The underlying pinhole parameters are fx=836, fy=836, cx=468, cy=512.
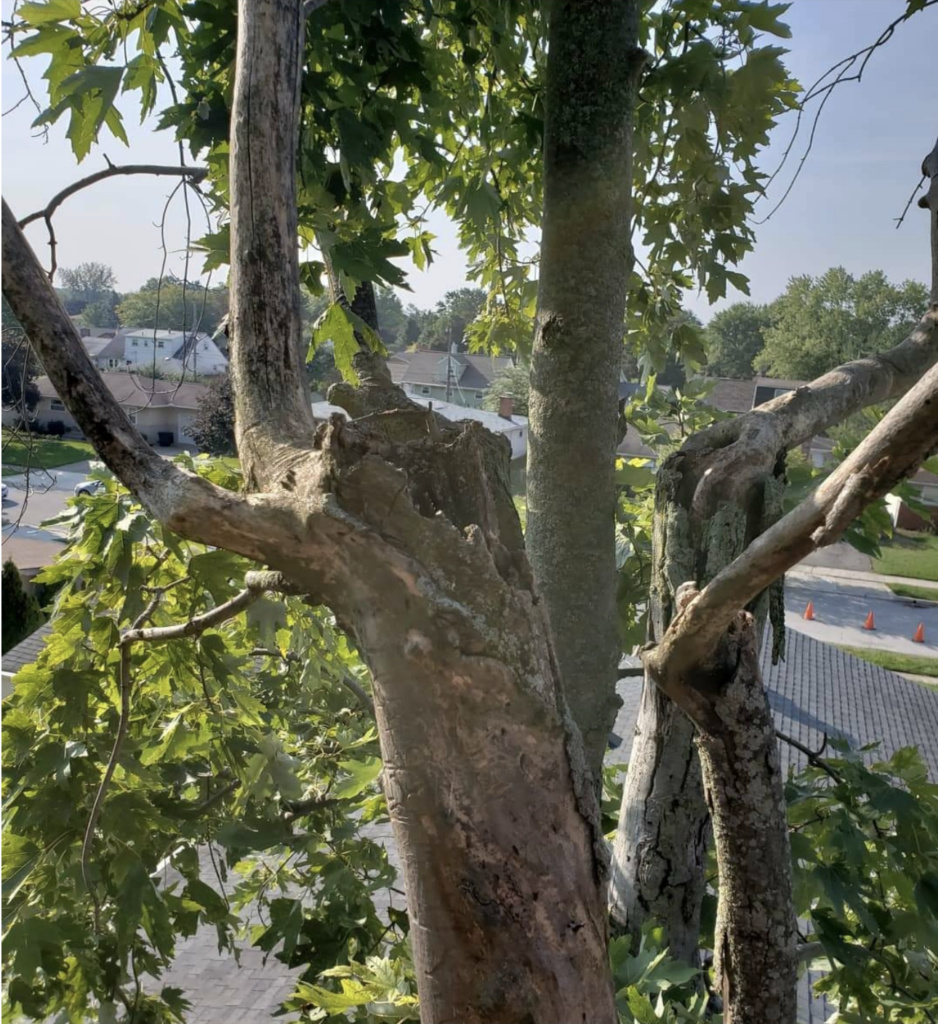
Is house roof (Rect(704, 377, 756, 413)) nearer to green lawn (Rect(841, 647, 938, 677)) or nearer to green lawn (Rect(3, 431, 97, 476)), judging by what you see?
green lawn (Rect(841, 647, 938, 677))

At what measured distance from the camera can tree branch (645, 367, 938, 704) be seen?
1.05m

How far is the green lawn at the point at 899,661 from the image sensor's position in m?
14.7

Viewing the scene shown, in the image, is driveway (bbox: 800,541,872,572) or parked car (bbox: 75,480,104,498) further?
driveway (bbox: 800,541,872,572)

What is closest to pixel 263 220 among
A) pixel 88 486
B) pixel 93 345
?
pixel 88 486

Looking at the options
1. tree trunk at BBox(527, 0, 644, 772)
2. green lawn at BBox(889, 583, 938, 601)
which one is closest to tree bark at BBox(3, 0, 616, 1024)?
tree trunk at BBox(527, 0, 644, 772)

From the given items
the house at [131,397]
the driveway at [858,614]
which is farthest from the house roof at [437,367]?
the house at [131,397]

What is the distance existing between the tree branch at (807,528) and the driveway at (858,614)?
1454cm

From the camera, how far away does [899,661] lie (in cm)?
1512

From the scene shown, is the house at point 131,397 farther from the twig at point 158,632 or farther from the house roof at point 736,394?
the house roof at point 736,394

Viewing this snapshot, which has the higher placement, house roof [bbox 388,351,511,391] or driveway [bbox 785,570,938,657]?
house roof [bbox 388,351,511,391]

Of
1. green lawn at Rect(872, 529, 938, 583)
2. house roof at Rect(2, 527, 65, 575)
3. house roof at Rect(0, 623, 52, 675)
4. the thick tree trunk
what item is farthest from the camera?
green lawn at Rect(872, 529, 938, 583)

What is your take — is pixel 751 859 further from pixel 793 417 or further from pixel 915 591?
pixel 915 591

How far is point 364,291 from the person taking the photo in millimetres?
2342

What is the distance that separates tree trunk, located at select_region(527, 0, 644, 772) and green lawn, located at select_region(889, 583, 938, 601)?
19.7 meters
